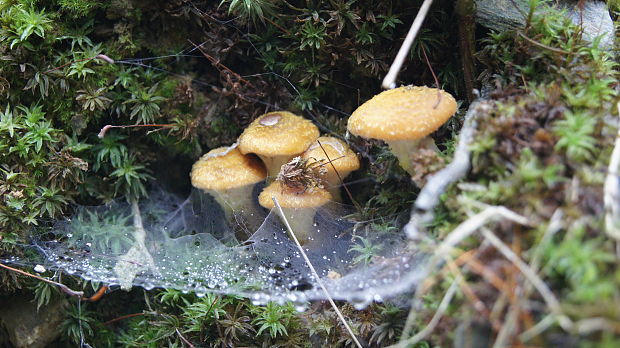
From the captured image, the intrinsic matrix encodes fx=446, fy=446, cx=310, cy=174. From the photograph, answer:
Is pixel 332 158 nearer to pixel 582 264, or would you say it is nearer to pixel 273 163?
pixel 273 163

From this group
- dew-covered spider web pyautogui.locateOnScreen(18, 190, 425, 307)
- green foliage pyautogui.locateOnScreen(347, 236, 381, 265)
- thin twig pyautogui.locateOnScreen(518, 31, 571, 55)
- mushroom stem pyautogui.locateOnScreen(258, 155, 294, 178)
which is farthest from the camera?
mushroom stem pyautogui.locateOnScreen(258, 155, 294, 178)

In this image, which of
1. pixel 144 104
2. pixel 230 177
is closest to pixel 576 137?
pixel 230 177

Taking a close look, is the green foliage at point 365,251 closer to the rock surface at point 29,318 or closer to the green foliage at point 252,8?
the green foliage at point 252,8

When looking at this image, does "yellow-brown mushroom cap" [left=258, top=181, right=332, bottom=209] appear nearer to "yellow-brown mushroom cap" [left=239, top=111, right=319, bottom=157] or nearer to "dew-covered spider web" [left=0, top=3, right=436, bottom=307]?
"dew-covered spider web" [left=0, top=3, right=436, bottom=307]

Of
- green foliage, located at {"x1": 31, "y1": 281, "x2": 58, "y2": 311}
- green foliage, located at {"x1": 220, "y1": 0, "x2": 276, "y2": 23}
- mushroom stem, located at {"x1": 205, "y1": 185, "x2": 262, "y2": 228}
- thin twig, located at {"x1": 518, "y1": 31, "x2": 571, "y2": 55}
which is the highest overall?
thin twig, located at {"x1": 518, "y1": 31, "x2": 571, "y2": 55}

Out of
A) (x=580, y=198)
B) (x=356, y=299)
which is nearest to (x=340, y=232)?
(x=356, y=299)

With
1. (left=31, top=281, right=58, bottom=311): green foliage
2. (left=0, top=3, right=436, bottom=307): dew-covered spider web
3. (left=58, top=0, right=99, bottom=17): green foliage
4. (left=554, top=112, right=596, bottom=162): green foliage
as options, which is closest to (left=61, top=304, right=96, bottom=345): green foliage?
(left=31, top=281, right=58, bottom=311): green foliage
